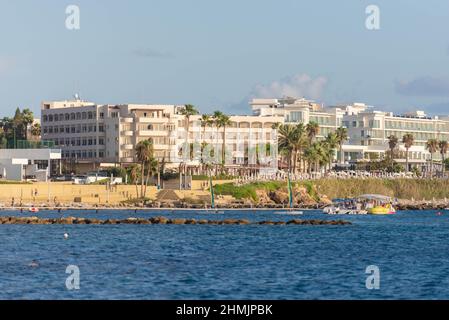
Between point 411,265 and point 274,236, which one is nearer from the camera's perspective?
point 411,265

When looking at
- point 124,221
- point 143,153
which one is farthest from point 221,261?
point 143,153

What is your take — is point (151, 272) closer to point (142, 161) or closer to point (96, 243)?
point (96, 243)

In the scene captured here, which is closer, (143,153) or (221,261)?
(221,261)

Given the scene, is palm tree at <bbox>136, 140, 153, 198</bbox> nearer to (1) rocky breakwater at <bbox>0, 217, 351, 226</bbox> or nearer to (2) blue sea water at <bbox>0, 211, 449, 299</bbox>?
(1) rocky breakwater at <bbox>0, 217, 351, 226</bbox>

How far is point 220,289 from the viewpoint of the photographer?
66.1 metres

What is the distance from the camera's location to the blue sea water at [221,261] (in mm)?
65312

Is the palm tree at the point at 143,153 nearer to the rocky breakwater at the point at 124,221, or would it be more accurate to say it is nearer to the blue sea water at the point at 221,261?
the rocky breakwater at the point at 124,221

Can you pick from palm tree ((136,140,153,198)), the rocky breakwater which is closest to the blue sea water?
the rocky breakwater

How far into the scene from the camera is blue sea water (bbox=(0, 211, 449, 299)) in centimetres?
6531

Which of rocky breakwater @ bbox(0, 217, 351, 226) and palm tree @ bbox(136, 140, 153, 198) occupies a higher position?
palm tree @ bbox(136, 140, 153, 198)

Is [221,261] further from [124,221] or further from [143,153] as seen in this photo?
[143,153]

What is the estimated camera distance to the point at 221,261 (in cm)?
8475

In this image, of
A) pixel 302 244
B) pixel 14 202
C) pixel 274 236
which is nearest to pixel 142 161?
pixel 14 202
